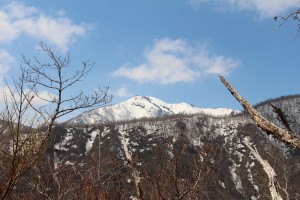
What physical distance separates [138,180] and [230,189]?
10830 centimetres

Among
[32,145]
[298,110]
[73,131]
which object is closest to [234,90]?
[32,145]

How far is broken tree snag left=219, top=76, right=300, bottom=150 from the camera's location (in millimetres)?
2633

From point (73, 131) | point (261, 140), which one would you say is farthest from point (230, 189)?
point (73, 131)

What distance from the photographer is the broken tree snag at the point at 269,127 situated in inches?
104

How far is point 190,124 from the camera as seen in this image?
156125 millimetres

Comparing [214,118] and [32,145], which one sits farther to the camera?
[214,118]

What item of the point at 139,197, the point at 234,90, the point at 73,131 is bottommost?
the point at 139,197

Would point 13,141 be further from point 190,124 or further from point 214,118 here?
point 214,118

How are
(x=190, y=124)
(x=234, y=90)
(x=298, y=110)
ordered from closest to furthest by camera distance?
1. (x=234, y=90)
2. (x=190, y=124)
3. (x=298, y=110)

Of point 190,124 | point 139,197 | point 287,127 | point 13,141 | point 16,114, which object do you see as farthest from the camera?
point 190,124

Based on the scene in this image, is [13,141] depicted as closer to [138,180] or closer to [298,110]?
[138,180]

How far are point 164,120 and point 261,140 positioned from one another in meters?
42.3

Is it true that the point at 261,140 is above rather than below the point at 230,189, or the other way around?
above

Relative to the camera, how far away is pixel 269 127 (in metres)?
2.78
